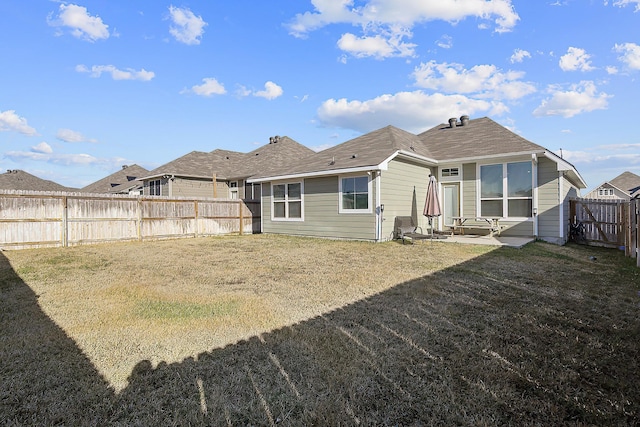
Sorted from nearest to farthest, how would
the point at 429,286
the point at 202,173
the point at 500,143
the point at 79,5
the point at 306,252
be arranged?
the point at 429,286
the point at 306,252
the point at 79,5
the point at 500,143
the point at 202,173

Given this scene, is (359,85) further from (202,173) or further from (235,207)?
(202,173)

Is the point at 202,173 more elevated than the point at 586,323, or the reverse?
the point at 202,173

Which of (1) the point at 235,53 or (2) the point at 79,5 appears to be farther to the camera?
(1) the point at 235,53

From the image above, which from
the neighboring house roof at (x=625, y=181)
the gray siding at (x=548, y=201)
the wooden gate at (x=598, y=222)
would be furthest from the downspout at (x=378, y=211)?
the neighboring house roof at (x=625, y=181)

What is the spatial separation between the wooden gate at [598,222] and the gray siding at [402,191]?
5524 millimetres

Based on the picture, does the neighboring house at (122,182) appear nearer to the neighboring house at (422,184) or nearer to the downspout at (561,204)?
the neighboring house at (422,184)

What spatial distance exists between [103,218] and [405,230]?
1134 cm

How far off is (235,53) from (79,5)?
620 cm

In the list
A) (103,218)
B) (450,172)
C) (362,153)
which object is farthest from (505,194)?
(103,218)

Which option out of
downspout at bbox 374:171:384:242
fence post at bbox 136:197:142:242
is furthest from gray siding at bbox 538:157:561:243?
fence post at bbox 136:197:142:242

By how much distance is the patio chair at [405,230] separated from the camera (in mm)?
11229

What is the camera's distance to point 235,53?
585 inches

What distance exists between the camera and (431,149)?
14.3 m

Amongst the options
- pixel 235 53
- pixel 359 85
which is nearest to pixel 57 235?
pixel 235 53
